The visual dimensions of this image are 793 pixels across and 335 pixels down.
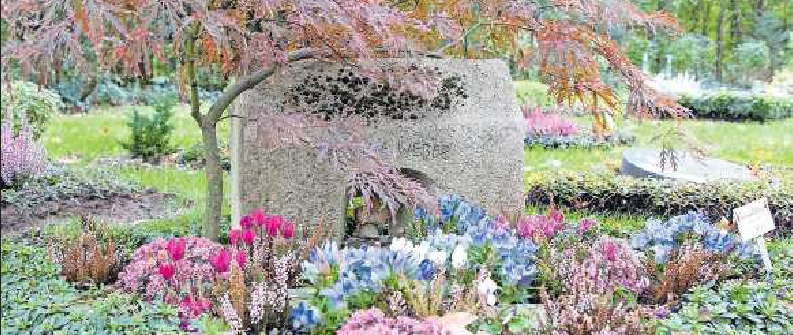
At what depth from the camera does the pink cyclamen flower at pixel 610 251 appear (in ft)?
14.2

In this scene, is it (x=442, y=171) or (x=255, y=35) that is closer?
(x=255, y=35)

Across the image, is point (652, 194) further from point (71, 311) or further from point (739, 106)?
point (739, 106)

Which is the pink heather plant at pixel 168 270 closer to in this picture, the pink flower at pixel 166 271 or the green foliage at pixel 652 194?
the pink flower at pixel 166 271

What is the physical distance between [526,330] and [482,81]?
2.15m

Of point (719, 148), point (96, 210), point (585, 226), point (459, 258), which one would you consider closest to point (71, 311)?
point (459, 258)

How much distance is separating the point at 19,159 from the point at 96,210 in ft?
3.16

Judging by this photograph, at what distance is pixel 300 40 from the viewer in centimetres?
Result: 484

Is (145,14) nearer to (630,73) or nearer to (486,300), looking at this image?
(486,300)

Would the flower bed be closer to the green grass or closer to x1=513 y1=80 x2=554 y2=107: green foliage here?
x1=513 y1=80 x2=554 y2=107: green foliage

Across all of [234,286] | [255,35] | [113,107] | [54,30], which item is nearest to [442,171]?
[255,35]

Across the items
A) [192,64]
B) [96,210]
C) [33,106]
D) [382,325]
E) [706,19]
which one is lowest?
[96,210]

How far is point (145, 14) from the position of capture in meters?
3.78

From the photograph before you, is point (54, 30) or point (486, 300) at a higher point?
point (54, 30)

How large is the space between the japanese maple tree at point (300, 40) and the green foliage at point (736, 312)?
1.20 meters
